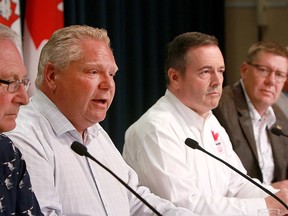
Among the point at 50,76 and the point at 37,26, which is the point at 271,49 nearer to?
the point at 37,26

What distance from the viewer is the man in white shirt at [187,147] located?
2.51 meters

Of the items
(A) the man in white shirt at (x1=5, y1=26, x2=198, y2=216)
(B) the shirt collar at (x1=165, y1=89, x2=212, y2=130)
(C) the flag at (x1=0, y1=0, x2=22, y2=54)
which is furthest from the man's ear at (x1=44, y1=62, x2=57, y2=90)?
(C) the flag at (x1=0, y1=0, x2=22, y2=54)

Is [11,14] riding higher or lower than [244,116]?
higher

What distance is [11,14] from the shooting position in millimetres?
3258

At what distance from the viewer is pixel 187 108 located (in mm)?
2877

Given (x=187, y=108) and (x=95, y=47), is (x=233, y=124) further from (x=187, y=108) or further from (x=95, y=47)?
(x=95, y=47)

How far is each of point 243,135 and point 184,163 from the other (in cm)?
85

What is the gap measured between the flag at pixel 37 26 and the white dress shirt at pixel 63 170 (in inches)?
50.2

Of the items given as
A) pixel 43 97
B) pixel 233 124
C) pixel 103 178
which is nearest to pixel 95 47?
pixel 43 97

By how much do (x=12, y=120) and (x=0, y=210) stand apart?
248mm

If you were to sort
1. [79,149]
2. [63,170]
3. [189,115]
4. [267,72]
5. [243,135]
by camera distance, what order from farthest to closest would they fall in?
[267,72], [243,135], [189,115], [63,170], [79,149]

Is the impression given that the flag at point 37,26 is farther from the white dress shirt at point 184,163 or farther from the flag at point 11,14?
the white dress shirt at point 184,163

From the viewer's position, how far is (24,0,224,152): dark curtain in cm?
422

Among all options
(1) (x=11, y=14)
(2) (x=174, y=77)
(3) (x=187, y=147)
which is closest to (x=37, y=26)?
(1) (x=11, y=14)
